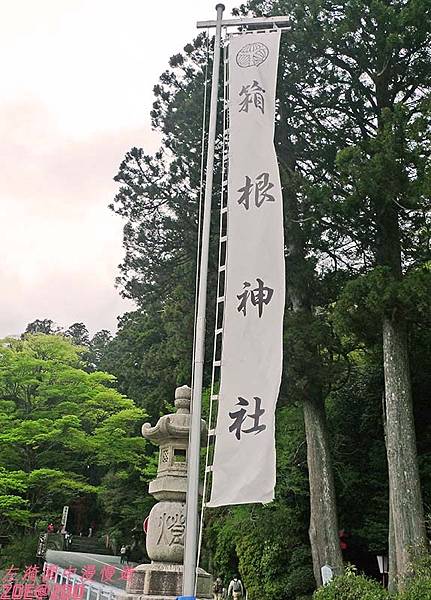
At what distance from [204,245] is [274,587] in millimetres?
9806

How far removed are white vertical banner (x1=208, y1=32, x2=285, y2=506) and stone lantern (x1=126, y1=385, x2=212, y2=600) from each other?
1.31m

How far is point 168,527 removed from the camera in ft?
18.8

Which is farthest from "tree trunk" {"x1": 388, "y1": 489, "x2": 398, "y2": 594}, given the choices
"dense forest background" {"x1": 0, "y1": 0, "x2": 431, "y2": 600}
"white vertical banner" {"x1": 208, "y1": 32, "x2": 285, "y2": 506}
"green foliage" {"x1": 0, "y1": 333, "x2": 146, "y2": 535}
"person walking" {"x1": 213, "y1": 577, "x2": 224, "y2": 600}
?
"green foliage" {"x1": 0, "y1": 333, "x2": 146, "y2": 535}

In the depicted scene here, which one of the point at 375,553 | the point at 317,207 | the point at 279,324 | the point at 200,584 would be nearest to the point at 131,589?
the point at 200,584

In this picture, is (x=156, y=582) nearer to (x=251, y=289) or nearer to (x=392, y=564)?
(x=251, y=289)

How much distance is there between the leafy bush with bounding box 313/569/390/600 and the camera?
8.06 metres

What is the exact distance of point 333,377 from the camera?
11.9m

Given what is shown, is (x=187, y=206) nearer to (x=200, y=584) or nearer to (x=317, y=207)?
(x=317, y=207)

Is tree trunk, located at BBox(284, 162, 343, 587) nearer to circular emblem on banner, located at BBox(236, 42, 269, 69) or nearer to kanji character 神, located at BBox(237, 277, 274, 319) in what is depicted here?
circular emblem on banner, located at BBox(236, 42, 269, 69)

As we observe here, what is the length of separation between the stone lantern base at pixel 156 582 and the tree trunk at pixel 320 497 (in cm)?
640

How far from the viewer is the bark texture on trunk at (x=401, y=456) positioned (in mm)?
9461

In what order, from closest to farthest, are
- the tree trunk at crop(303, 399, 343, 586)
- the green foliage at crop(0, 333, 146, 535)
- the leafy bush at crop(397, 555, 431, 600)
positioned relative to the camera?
the leafy bush at crop(397, 555, 431, 600) → the tree trunk at crop(303, 399, 343, 586) → the green foliage at crop(0, 333, 146, 535)

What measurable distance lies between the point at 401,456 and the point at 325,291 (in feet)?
11.8

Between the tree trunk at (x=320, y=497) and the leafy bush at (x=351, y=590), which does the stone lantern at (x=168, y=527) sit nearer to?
the leafy bush at (x=351, y=590)
